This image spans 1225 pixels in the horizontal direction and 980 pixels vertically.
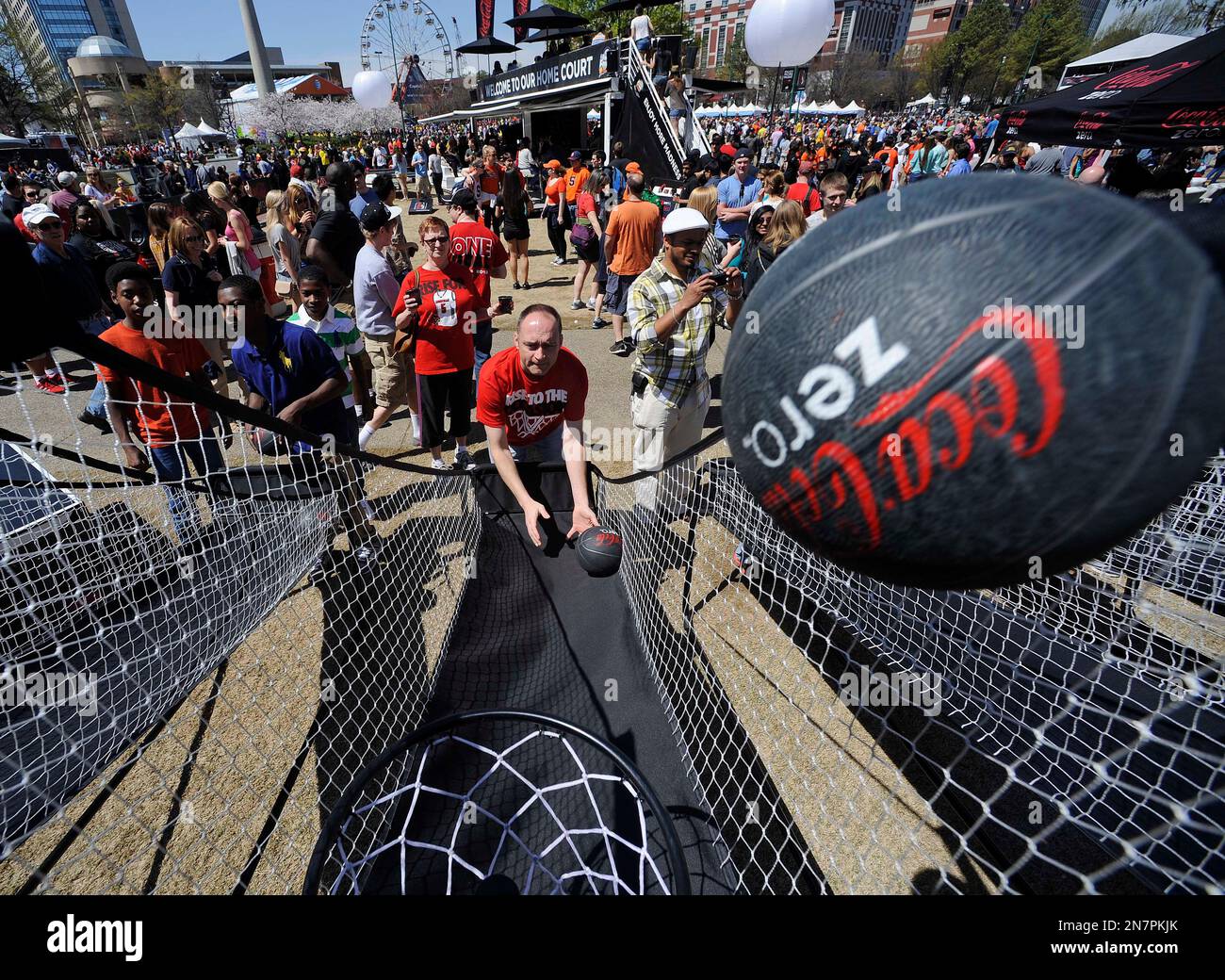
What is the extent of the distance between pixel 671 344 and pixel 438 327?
1.91m

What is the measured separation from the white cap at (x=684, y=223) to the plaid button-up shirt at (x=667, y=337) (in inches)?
8.2

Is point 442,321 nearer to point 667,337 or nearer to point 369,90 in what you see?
point 667,337

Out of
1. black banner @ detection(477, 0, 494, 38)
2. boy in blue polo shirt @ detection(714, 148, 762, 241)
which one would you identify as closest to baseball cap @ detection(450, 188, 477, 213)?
boy in blue polo shirt @ detection(714, 148, 762, 241)

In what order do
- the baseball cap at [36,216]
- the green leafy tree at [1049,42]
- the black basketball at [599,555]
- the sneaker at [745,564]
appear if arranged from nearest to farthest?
the black basketball at [599,555], the sneaker at [745,564], the baseball cap at [36,216], the green leafy tree at [1049,42]

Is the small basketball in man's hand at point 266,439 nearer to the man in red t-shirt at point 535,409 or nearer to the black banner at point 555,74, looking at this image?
the man in red t-shirt at point 535,409

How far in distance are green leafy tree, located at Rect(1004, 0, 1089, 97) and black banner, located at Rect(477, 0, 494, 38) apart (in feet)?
145

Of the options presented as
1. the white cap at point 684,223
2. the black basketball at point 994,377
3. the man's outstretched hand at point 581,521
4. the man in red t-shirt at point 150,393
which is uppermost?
the black basketball at point 994,377

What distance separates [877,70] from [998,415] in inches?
3264

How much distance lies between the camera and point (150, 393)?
3410 mm

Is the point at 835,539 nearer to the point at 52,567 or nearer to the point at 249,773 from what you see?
the point at 249,773

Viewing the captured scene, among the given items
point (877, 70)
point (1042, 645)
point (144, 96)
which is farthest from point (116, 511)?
point (877, 70)

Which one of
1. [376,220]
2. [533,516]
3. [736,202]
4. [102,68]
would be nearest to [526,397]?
[533,516]

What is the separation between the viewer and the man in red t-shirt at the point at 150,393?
322 centimetres

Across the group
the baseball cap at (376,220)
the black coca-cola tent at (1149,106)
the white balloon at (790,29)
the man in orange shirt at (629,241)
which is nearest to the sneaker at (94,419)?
the baseball cap at (376,220)
